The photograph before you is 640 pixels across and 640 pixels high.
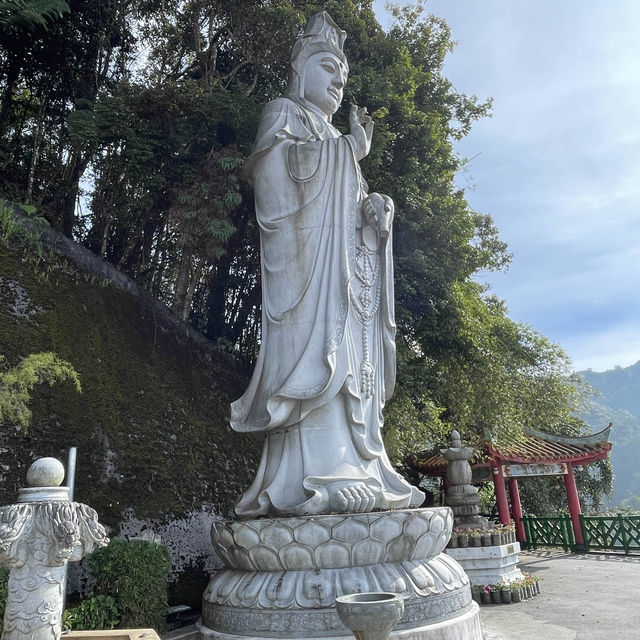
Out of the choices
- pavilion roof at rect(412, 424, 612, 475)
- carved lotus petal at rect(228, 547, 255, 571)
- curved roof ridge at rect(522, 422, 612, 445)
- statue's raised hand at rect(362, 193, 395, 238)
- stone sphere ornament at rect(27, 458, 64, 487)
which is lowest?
carved lotus petal at rect(228, 547, 255, 571)

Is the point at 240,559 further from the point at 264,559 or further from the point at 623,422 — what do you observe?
the point at 623,422

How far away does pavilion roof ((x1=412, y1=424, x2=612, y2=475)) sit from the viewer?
11.7 m

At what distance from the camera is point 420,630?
335 centimetres

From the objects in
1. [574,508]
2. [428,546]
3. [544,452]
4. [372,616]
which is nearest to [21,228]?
[428,546]

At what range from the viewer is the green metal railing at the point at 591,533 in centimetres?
1149

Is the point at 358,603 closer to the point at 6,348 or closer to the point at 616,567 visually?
the point at 6,348

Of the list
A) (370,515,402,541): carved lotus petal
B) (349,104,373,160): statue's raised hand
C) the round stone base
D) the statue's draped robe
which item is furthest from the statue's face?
the round stone base

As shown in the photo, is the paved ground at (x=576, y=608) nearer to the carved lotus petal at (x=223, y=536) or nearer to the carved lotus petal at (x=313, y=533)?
the carved lotus petal at (x=313, y=533)

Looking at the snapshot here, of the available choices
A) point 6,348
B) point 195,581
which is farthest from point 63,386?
point 195,581

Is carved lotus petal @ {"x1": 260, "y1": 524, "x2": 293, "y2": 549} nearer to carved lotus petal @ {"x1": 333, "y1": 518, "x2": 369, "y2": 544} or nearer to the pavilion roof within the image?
carved lotus petal @ {"x1": 333, "y1": 518, "x2": 369, "y2": 544}

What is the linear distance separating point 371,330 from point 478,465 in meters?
9.10

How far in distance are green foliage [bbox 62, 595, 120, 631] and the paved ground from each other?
2.73 meters

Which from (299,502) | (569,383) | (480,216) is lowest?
(299,502)

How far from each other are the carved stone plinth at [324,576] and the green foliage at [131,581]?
479 mm
